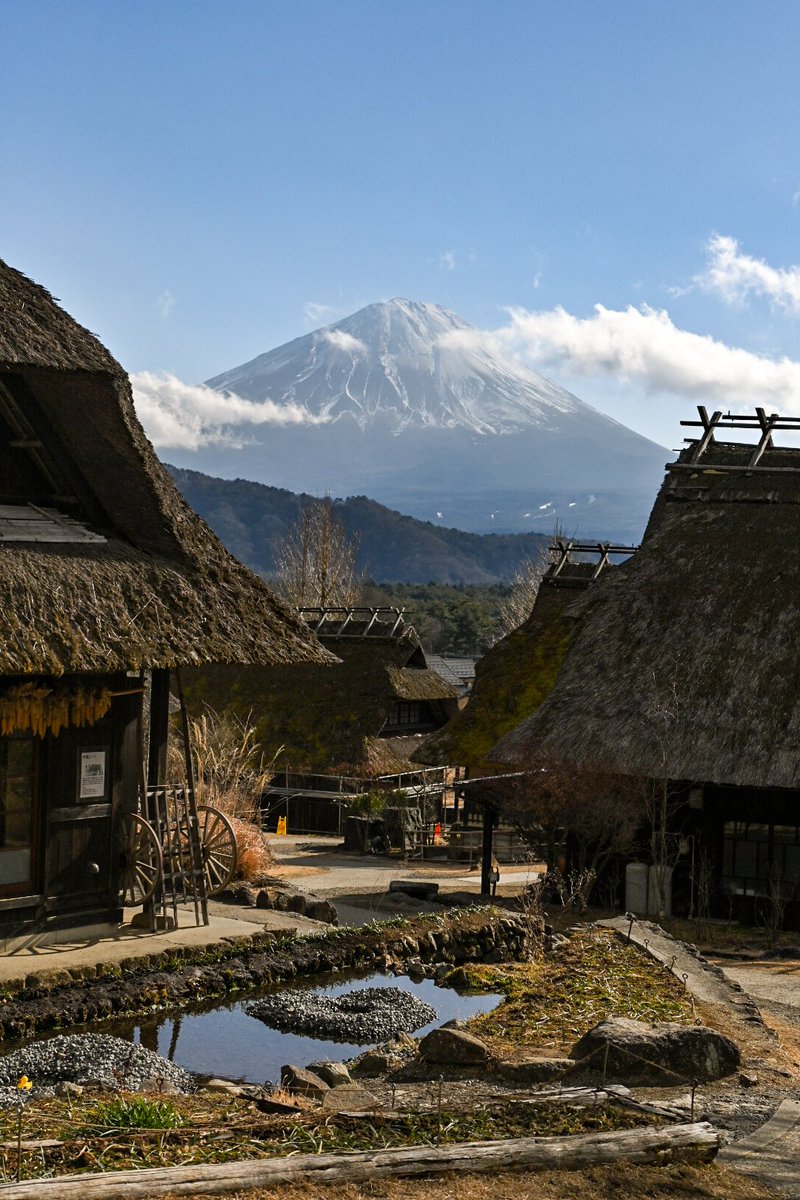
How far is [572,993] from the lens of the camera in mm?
11711

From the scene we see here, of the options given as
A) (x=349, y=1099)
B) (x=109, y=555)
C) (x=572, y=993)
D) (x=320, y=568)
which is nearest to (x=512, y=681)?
(x=109, y=555)

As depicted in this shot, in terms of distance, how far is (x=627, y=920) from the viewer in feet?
49.3

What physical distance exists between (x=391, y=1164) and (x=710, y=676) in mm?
13632

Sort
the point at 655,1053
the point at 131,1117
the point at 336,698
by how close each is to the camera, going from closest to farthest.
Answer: the point at 131,1117, the point at 655,1053, the point at 336,698

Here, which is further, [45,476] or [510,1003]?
[45,476]

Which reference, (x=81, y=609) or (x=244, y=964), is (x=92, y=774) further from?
(x=244, y=964)

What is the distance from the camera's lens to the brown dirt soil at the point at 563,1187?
252 inches

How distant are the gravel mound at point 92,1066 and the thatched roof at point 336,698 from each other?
22818 millimetres

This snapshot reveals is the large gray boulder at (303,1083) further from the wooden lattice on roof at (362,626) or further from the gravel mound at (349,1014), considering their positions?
the wooden lattice on roof at (362,626)

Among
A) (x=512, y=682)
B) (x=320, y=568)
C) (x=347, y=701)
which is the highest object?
(x=320, y=568)

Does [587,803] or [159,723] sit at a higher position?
[159,723]

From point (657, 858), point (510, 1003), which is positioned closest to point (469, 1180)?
point (510, 1003)

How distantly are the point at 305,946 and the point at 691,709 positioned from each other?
299 inches

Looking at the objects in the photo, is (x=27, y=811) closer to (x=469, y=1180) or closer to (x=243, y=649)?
(x=243, y=649)
